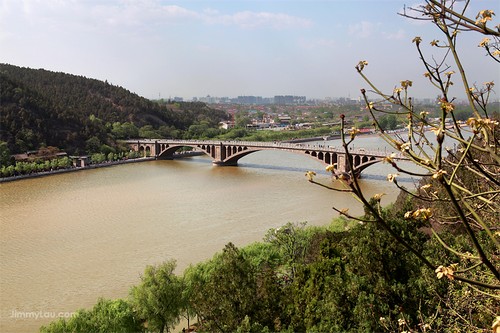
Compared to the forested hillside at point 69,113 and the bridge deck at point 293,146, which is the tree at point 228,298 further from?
the forested hillside at point 69,113

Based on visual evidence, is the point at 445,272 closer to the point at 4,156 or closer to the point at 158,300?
the point at 158,300

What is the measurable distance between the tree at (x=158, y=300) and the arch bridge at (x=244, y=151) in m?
10.5

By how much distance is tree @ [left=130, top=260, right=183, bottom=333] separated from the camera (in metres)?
7.19

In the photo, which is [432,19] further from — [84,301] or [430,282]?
[84,301]

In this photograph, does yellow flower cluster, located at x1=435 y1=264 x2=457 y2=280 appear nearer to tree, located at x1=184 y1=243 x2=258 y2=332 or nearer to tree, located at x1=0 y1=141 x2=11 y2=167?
tree, located at x1=184 y1=243 x2=258 y2=332

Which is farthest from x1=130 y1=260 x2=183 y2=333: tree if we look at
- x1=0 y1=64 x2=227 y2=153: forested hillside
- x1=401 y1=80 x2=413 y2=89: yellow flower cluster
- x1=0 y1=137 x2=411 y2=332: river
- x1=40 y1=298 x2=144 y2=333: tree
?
x1=0 y1=64 x2=227 y2=153: forested hillside

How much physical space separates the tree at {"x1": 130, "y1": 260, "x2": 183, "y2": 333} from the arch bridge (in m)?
10.5

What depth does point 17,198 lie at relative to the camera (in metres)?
18.5

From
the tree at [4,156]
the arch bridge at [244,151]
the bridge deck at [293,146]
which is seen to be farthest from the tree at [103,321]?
the tree at [4,156]

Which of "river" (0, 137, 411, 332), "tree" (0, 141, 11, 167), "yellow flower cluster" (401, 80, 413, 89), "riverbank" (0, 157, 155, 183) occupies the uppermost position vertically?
"yellow flower cluster" (401, 80, 413, 89)

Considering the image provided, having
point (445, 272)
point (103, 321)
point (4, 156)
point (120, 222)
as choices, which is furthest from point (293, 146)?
point (445, 272)

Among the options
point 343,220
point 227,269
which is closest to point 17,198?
point 343,220

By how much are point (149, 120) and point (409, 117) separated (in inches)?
1873

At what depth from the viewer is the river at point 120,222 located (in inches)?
370
